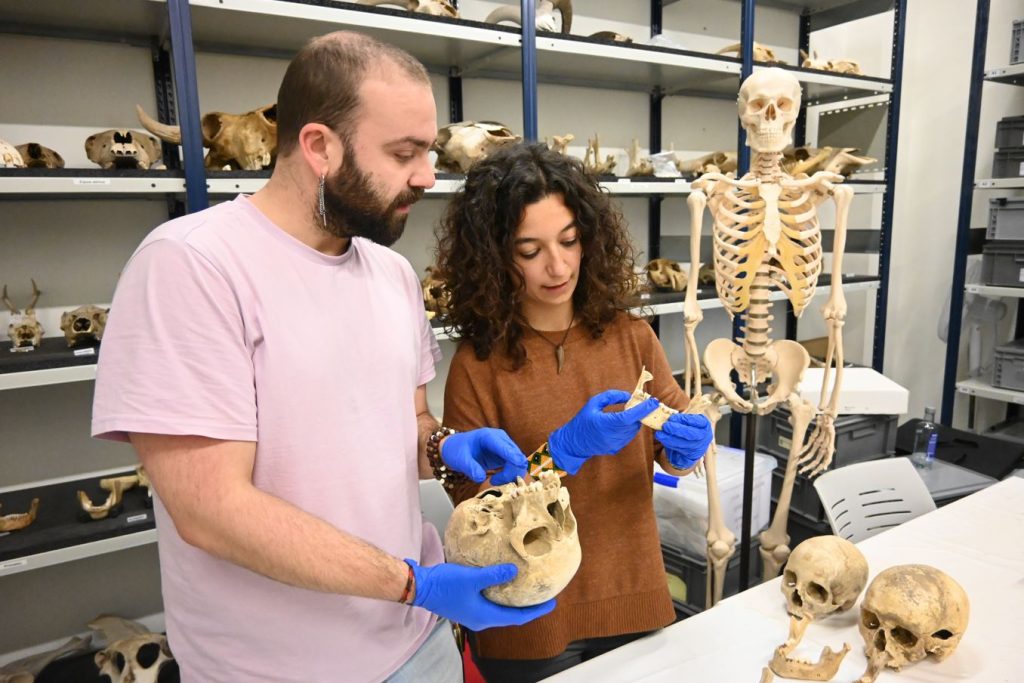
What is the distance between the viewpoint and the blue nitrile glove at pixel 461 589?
92 cm

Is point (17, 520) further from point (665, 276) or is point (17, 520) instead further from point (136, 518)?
point (665, 276)

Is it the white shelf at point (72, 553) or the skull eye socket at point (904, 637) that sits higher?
the skull eye socket at point (904, 637)

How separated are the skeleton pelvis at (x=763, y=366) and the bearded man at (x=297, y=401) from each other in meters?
1.15

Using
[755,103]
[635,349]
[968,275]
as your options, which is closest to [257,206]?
[635,349]

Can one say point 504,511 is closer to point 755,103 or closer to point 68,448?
point 755,103

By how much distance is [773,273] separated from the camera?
6.86 ft

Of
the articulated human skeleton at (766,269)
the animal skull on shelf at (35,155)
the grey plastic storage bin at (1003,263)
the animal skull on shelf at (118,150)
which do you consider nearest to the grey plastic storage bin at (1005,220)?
the grey plastic storage bin at (1003,263)

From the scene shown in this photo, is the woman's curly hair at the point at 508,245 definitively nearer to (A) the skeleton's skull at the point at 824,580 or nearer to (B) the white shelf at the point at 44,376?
(A) the skeleton's skull at the point at 824,580

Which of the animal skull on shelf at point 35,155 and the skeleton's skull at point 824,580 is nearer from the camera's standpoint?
the skeleton's skull at point 824,580

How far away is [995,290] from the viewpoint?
3.48m

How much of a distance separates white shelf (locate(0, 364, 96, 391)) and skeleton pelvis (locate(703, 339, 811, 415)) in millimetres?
1869

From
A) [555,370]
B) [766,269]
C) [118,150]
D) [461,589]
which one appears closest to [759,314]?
[766,269]

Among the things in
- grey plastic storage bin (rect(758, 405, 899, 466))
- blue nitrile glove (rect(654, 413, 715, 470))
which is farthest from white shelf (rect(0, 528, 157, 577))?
grey plastic storage bin (rect(758, 405, 899, 466))

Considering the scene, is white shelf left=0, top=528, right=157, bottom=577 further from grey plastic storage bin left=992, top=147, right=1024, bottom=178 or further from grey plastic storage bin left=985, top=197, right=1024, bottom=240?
grey plastic storage bin left=992, top=147, right=1024, bottom=178
